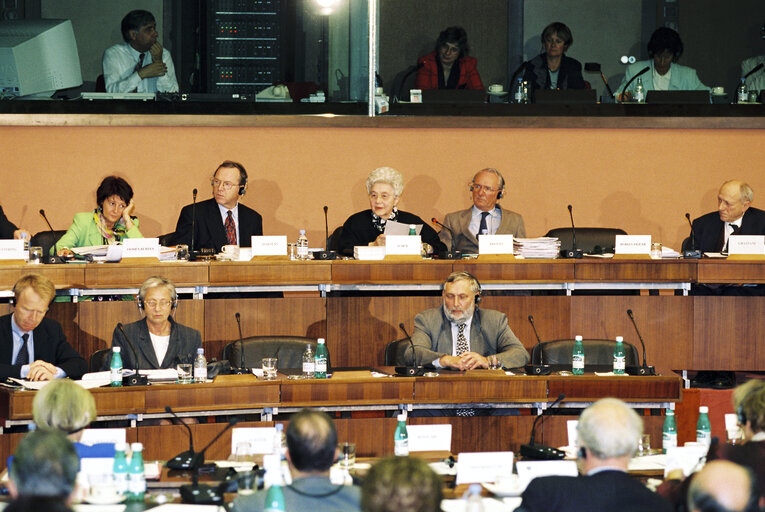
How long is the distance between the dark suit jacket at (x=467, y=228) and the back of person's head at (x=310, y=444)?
13.1 feet

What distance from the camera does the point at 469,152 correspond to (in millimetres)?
8219

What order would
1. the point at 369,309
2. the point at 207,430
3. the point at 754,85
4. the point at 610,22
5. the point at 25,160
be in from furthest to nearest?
the point at 610,22, the point at 754,85, the point at 25,160, the point at 369,309, the point at 207,430

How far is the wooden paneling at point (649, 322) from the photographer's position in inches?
249

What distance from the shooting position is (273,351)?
5.26m

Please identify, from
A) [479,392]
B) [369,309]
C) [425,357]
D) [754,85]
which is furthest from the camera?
[754,85]

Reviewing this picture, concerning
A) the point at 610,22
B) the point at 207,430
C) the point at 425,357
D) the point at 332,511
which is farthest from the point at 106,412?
the point at 610,22

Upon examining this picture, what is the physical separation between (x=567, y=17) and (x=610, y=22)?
0.40 metres

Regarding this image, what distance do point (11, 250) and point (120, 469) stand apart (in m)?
2.86

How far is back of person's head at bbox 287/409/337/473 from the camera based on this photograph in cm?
305

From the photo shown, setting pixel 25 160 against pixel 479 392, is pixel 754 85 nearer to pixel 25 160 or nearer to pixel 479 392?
pixel 479 392

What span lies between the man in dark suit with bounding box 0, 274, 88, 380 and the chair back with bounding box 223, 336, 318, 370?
0.74m

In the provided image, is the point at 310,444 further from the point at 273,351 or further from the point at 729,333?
the point at 729,333

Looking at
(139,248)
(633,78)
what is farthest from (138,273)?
(633,78)

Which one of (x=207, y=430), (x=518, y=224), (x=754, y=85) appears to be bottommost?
(x=207, y=430)
